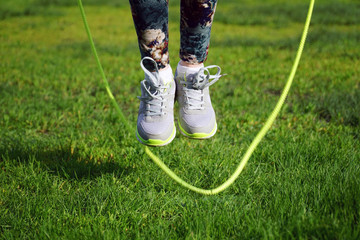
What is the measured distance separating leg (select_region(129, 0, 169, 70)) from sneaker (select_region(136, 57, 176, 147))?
0.07m

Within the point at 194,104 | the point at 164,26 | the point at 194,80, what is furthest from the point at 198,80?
the point at 164,26

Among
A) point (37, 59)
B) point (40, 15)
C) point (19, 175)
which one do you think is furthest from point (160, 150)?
point (40, 15)

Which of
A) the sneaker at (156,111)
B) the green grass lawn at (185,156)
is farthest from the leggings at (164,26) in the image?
the green grass lawn at (185,156)

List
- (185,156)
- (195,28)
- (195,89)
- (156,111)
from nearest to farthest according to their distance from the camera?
(195,28) < (156,111) < (195,89) < (185,156)

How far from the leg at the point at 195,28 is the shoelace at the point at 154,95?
0.80ft

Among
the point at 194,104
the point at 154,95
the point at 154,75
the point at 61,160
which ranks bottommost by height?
the point at 61,160

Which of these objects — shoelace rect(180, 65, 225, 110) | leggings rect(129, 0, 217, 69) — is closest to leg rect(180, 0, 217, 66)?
leggings rect(129, 0, 217, 69)

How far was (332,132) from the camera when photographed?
3.49 meters

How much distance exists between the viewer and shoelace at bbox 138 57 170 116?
2281 millimetres

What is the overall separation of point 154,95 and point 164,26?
0.44 metres

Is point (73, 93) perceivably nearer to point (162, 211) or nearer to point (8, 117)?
point (8, 117)

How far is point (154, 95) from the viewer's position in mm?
2303

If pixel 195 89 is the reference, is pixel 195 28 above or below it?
above

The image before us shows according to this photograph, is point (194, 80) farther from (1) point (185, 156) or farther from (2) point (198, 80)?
(1) point (185, 156)
